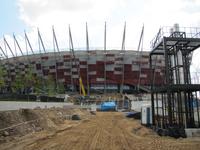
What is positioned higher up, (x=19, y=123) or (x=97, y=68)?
(x=97, y=68)

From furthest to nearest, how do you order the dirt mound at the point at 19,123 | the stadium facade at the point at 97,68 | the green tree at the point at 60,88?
the stadium facade at the point at 97,68, the green tree at the point at 60,88, the dirt mound at the point at 19,123

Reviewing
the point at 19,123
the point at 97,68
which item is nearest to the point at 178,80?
the point at 19,123

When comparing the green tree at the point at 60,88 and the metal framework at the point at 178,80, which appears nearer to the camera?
the metal framework at the point at 178,80

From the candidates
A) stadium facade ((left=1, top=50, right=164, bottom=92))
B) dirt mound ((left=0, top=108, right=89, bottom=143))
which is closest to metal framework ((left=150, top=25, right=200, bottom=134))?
dirt mound ((left=0, top=108, right=89, bottom=143))

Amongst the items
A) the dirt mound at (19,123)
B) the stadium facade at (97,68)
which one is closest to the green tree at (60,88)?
the stadium facade at (97,68)

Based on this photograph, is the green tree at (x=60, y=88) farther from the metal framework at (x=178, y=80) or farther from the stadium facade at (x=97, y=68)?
the metal framework at (x=178, y=80)

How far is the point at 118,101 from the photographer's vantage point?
73.2m

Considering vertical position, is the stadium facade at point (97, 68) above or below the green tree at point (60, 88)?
above

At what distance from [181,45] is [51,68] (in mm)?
68140

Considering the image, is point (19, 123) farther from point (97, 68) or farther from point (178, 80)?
point (97, 68)

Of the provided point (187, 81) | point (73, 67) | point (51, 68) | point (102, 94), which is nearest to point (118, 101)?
point (102, 94)

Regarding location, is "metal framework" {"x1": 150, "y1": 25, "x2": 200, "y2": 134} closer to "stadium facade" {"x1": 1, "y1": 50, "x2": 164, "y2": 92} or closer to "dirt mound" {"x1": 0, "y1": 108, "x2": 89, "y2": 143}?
"dirt mound" {"x1": 0, "y1": 108, "x2": 89, "y2": 143}

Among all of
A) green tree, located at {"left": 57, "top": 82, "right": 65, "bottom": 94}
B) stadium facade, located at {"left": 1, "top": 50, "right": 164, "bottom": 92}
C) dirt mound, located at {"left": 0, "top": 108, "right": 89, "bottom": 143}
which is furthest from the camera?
stadium facade, located at {"left": 1, "top": 50, "right": 164, "bottom": 92}

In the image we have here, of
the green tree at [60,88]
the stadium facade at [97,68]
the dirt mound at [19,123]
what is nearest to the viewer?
the dirt mound at [19,123]
